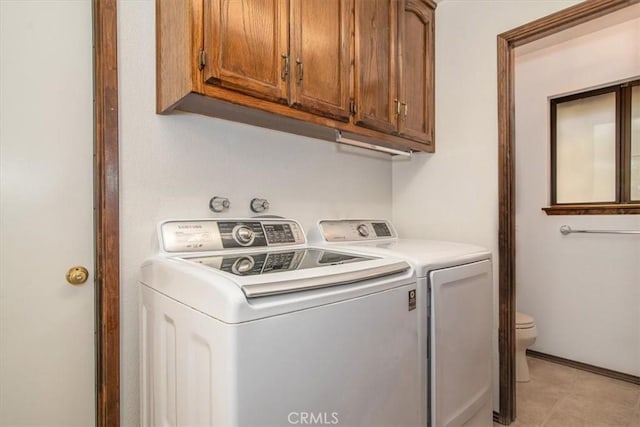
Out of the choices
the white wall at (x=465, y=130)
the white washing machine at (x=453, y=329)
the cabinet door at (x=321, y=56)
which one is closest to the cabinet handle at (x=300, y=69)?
the cabinet door at (x=321, y=56)

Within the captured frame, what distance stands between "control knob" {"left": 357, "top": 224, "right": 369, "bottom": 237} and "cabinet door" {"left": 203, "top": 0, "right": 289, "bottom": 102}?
89 centimetres

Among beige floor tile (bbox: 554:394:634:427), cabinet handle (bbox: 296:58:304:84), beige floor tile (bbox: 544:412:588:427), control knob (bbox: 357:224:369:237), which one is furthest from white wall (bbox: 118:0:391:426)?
beige floor tile (bbox: 554:394:634:427)

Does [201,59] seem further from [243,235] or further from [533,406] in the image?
[533,406]

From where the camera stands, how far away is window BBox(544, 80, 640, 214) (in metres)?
2.35

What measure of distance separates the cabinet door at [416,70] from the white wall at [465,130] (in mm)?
105

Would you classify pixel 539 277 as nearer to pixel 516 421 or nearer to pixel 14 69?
pixel 516 421

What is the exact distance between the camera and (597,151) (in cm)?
253

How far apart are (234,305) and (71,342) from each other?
2.90 feet

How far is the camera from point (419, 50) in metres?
2.01

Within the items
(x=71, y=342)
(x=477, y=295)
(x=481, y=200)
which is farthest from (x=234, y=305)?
(x=481, y=200)

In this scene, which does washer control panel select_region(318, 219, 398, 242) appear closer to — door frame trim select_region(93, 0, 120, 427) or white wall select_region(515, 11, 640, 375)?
door frame trim select_region(93, 0, 120, 427)

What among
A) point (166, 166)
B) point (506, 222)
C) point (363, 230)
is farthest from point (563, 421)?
point (166, 166)

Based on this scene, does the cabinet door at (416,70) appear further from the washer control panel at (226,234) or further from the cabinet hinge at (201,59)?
the cabinet hinge at (201,59)

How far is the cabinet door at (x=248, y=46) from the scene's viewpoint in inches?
42.1
